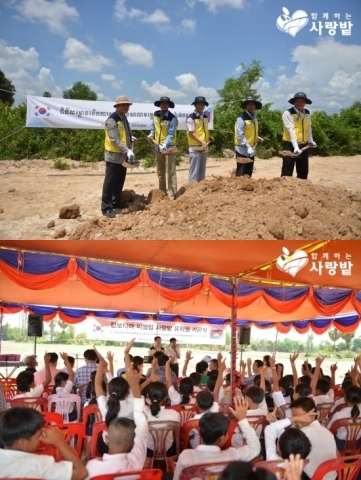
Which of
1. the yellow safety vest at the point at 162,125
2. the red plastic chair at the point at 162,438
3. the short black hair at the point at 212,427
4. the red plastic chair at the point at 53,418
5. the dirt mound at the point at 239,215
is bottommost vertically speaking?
the red plastic chair at the point at 162,438

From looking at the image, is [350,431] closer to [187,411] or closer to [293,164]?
[187,411]

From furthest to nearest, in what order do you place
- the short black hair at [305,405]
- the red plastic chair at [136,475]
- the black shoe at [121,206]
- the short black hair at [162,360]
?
the short black hair at [162,360], the black shoe at [121,206], the short black hair at [305,405], the red plastic chair at [136,475]

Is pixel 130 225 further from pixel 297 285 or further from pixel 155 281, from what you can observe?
pixel 297 285

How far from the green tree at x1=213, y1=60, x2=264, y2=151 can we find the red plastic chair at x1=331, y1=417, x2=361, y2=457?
11.9 ft

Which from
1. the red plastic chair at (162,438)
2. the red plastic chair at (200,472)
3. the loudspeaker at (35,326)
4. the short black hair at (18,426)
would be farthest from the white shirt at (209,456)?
the loudspeaker at (35,326)

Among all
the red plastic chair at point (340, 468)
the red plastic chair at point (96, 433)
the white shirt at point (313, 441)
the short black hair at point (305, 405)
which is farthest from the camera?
the red plastic chair at point (96, 433)

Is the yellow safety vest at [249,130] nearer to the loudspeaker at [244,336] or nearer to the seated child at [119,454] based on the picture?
the seated child at [119,454]

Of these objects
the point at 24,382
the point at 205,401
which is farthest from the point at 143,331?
the point at 205,401

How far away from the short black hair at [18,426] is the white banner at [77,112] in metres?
4.62

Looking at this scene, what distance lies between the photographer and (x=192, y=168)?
5.61 metres

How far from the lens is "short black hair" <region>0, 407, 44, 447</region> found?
1966 mm

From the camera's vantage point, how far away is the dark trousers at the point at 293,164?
18.6 ft

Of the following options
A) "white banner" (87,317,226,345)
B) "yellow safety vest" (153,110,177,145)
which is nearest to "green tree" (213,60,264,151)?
"yellow safety vest" (153,110,177,145)

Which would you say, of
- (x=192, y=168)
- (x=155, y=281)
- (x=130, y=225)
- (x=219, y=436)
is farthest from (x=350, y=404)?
(x=155, y=281)
